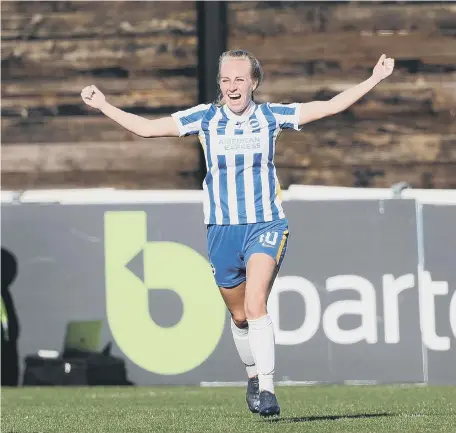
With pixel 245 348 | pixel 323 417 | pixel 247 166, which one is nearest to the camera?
pixel 247 166

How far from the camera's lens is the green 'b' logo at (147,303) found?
34.6ft

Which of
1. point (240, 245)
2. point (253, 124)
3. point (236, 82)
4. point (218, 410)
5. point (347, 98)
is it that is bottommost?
point (218, 410)

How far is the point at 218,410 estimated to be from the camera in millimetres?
8336

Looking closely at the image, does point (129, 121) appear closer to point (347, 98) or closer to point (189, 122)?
point (189, 122)

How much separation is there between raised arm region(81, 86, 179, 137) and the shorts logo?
77 cm

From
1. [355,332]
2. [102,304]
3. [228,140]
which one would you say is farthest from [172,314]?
[228,140]

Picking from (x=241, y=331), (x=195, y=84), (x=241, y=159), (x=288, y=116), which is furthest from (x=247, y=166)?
(x=195, y=84)

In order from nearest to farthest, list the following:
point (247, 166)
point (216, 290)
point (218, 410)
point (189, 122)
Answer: point (247, 166) → point (189, 122) → point (218, 410) → point (216, 290)

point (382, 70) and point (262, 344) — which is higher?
point (382, 70)

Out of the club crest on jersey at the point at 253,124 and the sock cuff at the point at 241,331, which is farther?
the sock cuff at the point at 241,331

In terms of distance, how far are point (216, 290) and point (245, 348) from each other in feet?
8.77

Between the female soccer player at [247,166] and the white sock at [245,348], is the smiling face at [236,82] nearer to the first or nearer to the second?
the female soccer player at [247,166]

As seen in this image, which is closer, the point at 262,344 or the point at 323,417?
the point at 262,344

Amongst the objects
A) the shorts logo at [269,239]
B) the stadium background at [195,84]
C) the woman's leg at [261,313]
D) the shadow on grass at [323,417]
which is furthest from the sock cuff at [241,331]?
the stadium background at [195,84]
